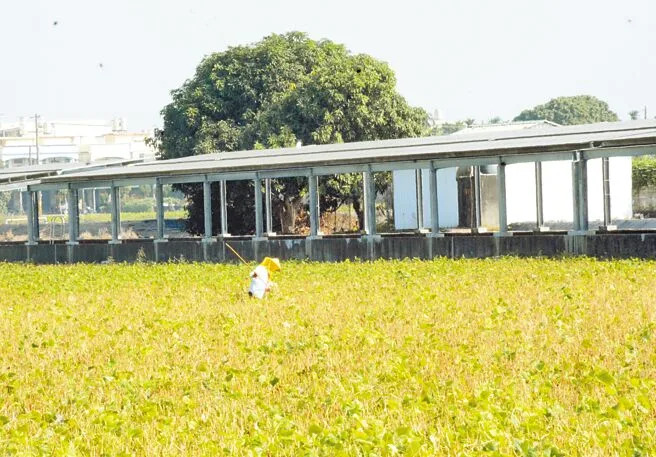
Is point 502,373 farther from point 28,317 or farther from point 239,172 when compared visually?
point 239,172

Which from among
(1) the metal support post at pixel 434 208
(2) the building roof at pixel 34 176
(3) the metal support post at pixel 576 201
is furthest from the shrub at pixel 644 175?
(3) the metal support post at pixel 576 201

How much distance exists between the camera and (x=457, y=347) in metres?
13.0

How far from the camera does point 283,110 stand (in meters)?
50.9

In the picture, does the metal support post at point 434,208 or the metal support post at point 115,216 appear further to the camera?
the metal support post at point 115,216

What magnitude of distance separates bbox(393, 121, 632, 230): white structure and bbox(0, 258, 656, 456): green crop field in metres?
16.9

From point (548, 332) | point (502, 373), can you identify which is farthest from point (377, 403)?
point (548, 332)

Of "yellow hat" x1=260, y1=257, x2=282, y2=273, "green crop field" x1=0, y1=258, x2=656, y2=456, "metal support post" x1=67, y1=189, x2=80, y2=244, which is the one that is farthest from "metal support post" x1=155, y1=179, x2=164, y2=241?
"yellow hat" x1=260, y1=257, x2=282, y2=273

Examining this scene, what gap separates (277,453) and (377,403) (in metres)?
1.96

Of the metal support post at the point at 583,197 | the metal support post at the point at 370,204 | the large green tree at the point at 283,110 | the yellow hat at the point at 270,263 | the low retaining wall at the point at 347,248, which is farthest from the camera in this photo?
the large green tree at the point at 283,110

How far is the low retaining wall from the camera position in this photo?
2617 cm

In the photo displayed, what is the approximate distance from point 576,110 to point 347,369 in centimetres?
11086

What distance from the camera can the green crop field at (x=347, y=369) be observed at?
823 cm

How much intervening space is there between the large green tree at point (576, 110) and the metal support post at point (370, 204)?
88.4 m

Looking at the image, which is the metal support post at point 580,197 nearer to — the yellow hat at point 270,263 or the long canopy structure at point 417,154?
the long canopy structure at point 417,154
